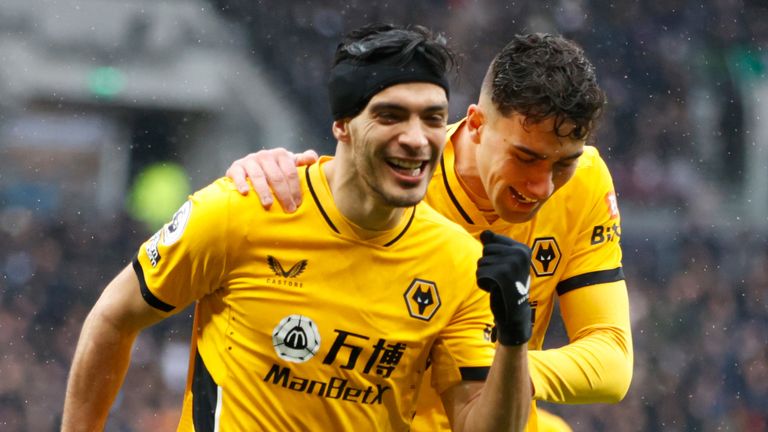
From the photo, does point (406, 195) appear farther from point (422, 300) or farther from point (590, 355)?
point (590, 355)

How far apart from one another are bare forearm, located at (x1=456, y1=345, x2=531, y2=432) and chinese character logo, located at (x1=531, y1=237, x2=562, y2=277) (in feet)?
2.86

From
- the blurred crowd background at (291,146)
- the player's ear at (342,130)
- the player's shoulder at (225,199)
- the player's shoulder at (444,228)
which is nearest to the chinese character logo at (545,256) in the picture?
the player's shoulder at (444,228)

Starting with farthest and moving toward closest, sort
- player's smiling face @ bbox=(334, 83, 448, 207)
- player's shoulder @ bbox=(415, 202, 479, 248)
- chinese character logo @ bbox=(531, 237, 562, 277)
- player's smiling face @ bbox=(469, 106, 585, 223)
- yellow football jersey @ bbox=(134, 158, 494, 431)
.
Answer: chinese character logo @ bbox=(531, 237, 562, 277) < player's smiling face @ bbox=(469, 106, 585, 223) < player's shoulder @ bbox=(415, 202, 479, 248) < yellow football jersey @ bbox=(134, 158, 494, 431) < player's smiling face @ bbox=(334, 83, 448, 207)

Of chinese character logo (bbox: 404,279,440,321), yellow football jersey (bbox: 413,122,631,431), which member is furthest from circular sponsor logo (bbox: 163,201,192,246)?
yellow football jersey (bbox: 413,122,631,431)

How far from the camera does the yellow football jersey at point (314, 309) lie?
9.78ft

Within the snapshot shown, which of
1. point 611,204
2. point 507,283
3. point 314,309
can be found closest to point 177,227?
point 314,309

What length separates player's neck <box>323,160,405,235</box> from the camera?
3.00 m

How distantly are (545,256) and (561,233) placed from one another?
0.09 m

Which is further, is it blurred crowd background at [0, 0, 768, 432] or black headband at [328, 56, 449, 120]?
blurred crowd background at [0, 0, 768, 432]

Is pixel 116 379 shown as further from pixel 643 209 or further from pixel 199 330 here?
pixel 643 209

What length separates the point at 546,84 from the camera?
11.4 feet

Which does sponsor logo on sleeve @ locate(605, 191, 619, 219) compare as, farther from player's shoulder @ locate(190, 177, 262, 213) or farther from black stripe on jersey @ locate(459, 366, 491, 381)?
player's shoulder @ locate(190, 177, 262, 213)

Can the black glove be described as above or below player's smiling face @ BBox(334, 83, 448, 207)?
below

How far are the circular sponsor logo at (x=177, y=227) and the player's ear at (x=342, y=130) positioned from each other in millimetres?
401
